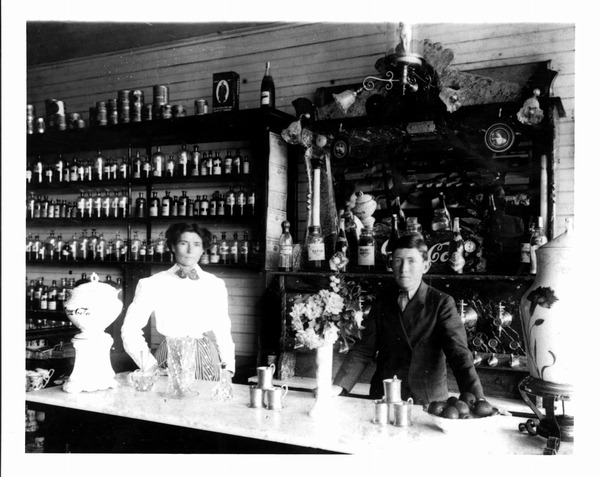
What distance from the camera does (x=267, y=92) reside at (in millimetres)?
4465

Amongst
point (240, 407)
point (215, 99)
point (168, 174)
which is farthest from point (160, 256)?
point (240, 407)

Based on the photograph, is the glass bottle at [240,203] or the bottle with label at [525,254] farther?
the glass bottle at [240,203]

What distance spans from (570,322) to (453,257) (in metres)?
1.74

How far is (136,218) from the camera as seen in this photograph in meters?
5.08

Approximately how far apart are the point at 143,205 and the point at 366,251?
2216 mm

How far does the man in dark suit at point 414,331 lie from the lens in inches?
110

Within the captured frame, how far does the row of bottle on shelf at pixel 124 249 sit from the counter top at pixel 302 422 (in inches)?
82.6

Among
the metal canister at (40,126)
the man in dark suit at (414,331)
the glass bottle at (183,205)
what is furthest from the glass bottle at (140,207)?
the man in dark suit at (414,331)

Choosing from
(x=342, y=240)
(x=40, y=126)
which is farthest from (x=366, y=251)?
(x=40, y=126)

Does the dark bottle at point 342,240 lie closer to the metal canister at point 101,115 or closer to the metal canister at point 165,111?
the metal canister at point 165,111

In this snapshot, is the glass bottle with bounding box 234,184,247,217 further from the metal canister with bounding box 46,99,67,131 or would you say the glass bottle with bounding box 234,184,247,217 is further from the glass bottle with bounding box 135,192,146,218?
the metal canister with bounding box 46,99,67,131

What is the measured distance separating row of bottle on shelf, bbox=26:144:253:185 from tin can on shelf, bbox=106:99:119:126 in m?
0.34

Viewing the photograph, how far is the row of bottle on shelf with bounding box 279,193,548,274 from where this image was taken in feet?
11.7

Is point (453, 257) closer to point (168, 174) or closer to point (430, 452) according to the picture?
point (430, 452)
